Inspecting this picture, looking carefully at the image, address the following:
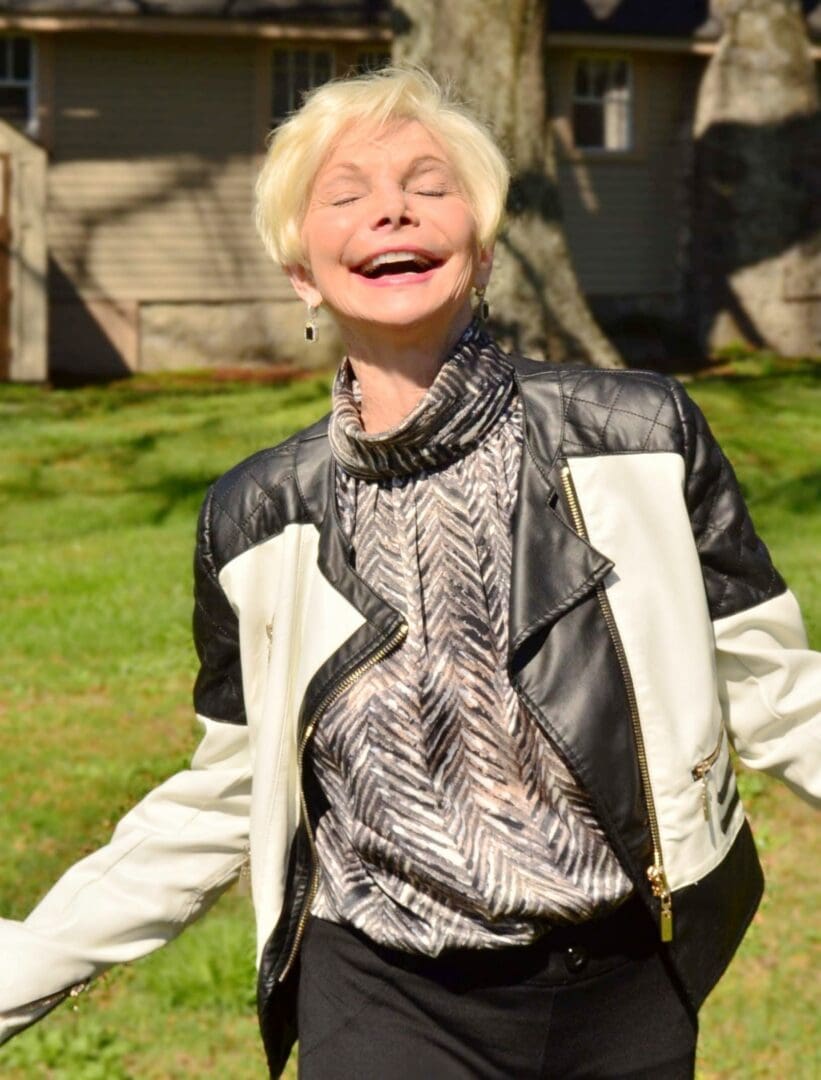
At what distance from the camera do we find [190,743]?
24.1 feet

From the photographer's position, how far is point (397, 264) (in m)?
2.79

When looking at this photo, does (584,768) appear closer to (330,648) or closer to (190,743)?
(330,648)

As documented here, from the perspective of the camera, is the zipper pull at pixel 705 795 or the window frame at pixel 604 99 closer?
the zipper pull at pixel 705 795

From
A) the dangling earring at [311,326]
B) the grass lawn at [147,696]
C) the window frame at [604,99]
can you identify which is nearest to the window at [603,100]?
the window frame at [604,99]

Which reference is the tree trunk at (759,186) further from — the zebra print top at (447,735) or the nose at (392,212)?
the zebra print top at (447,735)

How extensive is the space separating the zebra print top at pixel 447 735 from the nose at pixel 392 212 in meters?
0.21

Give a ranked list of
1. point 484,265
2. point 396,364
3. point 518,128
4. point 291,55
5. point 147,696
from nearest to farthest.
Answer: point 396,364
point 484,265
point 147,696
point 518,128
point 291,55

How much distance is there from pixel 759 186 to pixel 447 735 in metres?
19.9

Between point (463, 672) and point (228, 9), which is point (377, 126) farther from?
point (228, 9)

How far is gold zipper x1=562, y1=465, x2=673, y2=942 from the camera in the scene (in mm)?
2615

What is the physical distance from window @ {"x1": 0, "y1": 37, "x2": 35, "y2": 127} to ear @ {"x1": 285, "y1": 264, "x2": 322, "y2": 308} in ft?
63.9

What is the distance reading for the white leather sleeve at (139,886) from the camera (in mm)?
2986

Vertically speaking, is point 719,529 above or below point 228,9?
below

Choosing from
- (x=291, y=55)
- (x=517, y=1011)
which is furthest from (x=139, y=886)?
(x=291, y=55)
